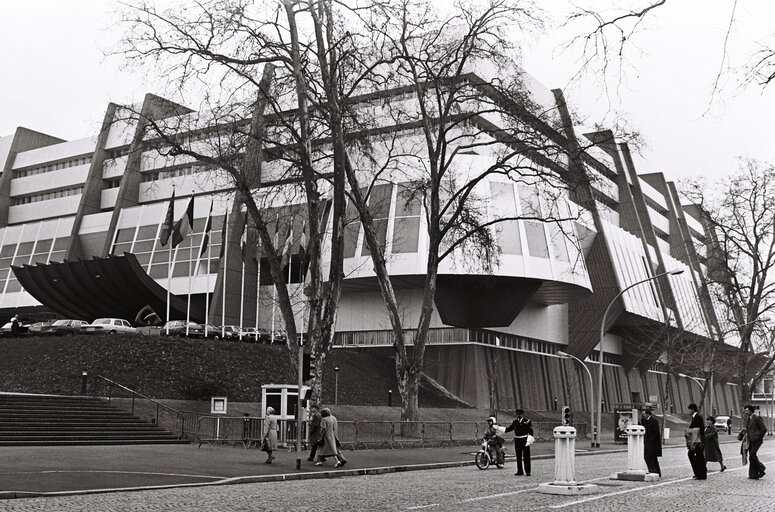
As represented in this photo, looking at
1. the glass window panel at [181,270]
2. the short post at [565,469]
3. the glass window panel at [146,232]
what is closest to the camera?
the short post at [565,469]

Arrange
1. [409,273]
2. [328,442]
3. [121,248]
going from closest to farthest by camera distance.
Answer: [328,442] < [409,273] < [121,248]

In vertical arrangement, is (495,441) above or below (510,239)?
below

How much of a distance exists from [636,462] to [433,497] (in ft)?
19.6

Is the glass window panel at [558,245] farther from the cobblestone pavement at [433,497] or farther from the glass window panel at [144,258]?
the cobblestone pavement at [433,497]

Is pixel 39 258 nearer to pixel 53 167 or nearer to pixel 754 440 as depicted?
pixel 53 167

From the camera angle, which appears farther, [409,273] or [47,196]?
[47,196]

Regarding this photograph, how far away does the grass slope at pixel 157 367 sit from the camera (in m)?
37.8

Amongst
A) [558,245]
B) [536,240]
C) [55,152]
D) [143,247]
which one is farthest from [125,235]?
[558,245]

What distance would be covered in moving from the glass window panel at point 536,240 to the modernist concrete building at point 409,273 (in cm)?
10

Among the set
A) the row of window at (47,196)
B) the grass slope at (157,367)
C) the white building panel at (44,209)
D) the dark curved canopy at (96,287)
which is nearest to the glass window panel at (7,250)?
the white building panel at (44,209)

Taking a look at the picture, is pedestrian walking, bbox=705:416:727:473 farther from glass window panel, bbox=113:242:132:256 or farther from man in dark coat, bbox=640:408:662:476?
glass window panel, bbox=113:242:132:256

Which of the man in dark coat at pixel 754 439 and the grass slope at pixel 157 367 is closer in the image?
the man in dark coat at pixel 754 439

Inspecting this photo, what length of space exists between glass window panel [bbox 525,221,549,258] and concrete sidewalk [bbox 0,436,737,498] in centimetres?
2840

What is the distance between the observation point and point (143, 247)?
6738cm
